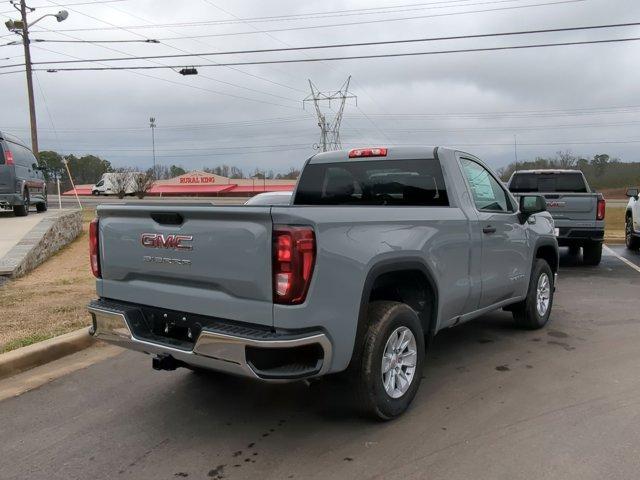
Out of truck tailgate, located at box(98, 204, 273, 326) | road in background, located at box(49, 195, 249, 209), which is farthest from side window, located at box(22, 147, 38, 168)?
truck tailgate, located at box(98, 204, 273, 326)

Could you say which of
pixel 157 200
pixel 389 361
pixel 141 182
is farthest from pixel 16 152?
pixel 141 182

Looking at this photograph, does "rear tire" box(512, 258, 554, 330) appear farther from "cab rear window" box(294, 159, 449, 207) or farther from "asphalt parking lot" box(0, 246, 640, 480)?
"cab rear window" box(294, 159, 449, 207)

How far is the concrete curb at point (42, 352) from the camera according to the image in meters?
4.92

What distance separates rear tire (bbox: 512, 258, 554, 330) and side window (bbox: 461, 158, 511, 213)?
0.95m

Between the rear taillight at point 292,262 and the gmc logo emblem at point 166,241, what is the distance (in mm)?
644

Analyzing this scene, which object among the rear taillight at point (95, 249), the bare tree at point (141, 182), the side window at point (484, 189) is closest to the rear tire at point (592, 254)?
the side window at point (484, 189)

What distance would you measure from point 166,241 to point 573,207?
8946mm

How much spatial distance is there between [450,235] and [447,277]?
32 cm

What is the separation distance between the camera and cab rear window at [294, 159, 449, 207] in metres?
4.95

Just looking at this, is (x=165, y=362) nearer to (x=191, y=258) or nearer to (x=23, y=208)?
(x=191, y=258)

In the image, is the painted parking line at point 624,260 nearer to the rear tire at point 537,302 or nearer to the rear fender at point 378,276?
the rear tire at point 537,302

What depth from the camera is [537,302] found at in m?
6.23

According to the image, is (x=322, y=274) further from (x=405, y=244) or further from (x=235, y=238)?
(x=405, y=244)

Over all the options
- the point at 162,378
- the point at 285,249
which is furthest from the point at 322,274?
the point at 162,378
